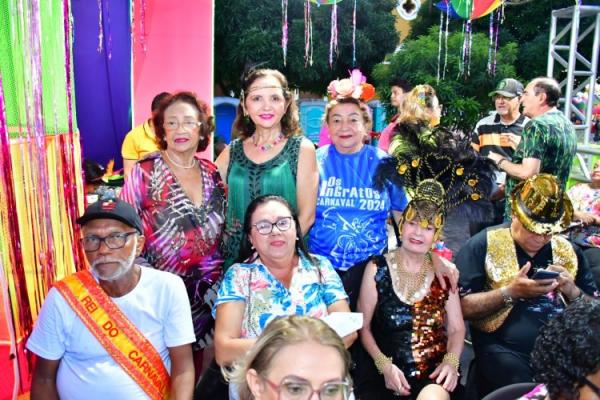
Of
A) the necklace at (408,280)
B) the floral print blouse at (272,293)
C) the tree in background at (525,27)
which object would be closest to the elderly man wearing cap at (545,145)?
the necklace at (408,280)

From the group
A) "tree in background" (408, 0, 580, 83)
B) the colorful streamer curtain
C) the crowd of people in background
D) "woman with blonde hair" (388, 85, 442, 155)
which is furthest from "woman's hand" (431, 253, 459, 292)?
"tree in background" (408, 0, 580, 83)

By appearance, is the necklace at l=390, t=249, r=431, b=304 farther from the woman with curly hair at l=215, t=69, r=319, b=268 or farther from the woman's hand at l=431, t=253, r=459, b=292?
the woman with curly hair at l=215, t=69, r=319, b=268

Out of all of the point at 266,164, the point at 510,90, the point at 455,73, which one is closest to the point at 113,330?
the point at 266,164

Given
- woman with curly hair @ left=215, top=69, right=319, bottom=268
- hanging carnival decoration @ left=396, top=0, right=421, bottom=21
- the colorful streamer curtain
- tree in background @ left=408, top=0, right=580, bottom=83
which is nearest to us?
the colorful streamer curtain

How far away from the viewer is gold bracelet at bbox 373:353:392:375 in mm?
2424

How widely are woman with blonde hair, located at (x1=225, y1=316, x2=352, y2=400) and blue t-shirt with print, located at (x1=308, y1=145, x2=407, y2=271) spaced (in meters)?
1.26

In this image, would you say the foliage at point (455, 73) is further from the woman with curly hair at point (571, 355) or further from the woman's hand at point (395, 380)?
the woman with curly hair at point (571, 355)

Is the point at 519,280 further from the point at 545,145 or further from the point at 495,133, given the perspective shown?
the point at 495,133

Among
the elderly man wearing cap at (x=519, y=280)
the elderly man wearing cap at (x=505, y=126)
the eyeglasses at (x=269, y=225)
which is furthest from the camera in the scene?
A: the elderly man wearing cap at (x=505, y=126)

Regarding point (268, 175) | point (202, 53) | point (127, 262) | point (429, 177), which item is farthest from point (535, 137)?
point (202, 53)

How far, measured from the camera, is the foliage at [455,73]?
1179 cm

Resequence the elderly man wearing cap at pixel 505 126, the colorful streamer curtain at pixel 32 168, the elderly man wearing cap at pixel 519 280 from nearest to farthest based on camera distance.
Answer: the colorful streamer curtain at pixel 32 168
the elderly man wearing cap at pixel 519 280
the elderly man wearing cap at pixel 505 126

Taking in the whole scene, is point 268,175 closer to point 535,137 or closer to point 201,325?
point 201,325

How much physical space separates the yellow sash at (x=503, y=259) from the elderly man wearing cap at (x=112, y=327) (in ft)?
4.51
